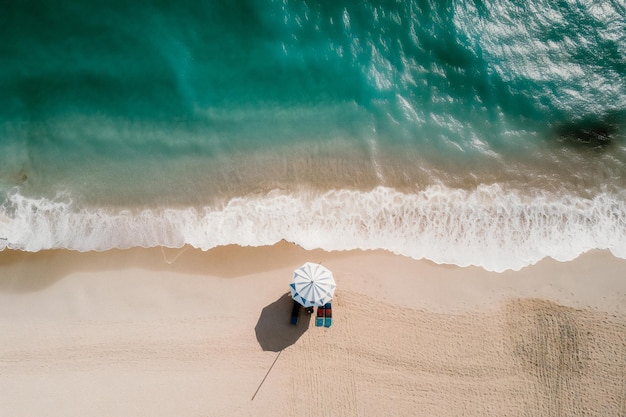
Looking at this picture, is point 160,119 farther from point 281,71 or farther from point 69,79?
point 281,71

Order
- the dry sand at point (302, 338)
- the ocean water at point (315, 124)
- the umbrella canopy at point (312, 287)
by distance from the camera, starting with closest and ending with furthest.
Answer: the umbrella canopy at point (312, 287) < the dry sand at point (302, 338) < the ocean water at point (315, 124)

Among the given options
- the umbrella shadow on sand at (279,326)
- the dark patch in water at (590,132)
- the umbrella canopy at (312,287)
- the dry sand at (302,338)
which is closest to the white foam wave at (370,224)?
the dry sand at (302,338)

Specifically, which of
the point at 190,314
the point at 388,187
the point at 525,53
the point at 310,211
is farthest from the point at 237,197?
the point at 525,53

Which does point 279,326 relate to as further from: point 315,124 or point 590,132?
point 590,132

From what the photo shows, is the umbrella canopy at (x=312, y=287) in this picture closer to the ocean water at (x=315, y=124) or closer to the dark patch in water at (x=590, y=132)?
the ocean water at (x=315, y=124)

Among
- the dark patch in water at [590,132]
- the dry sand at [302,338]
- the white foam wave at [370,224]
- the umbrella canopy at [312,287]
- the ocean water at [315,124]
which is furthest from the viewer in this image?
the dark patch in water at [590,132]

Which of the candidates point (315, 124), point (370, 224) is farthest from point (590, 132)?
point (315, 124)
